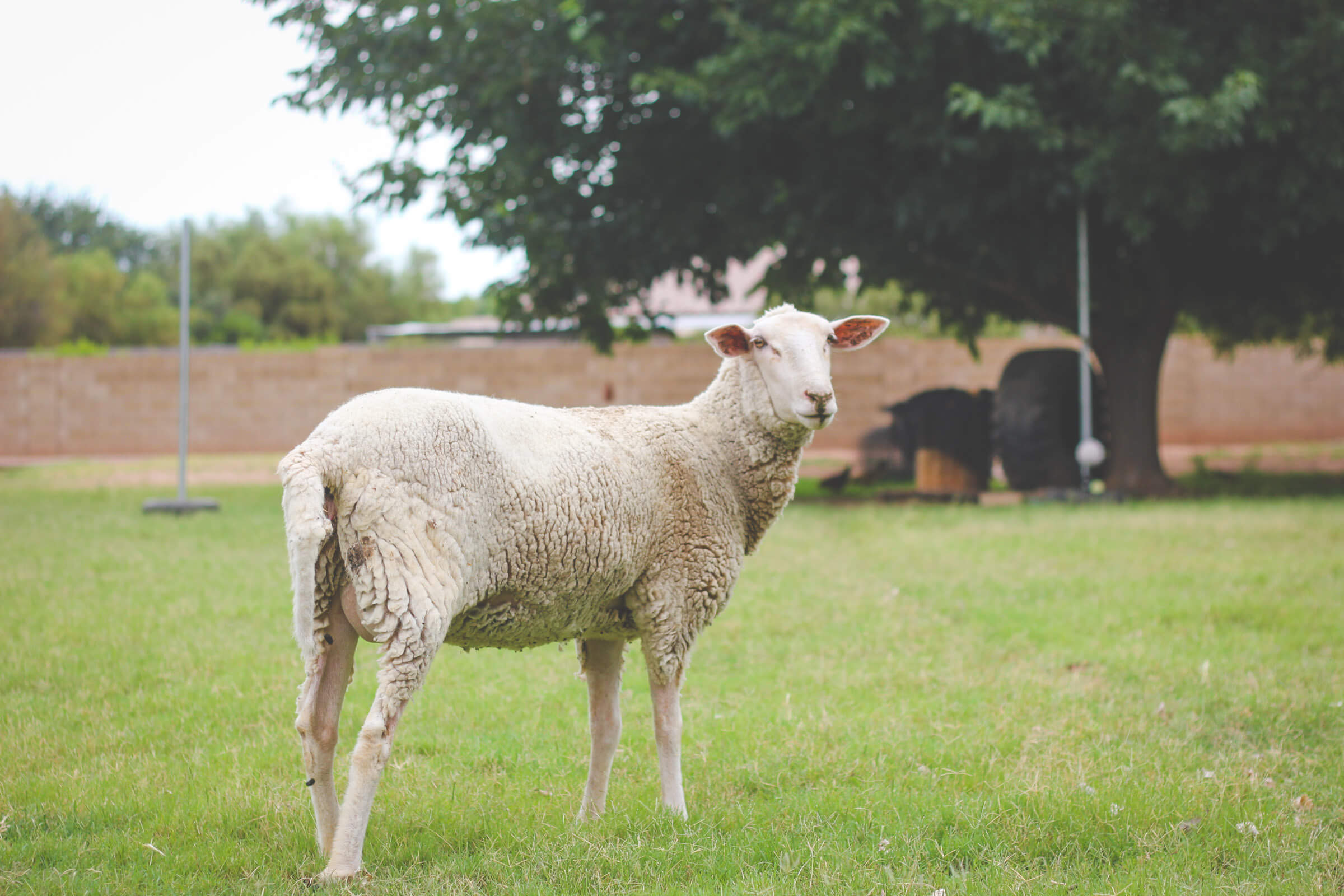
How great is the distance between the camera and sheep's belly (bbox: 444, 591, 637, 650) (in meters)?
3.33

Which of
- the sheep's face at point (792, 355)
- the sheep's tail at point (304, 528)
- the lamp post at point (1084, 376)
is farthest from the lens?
the lamp post at point (1084, 376)

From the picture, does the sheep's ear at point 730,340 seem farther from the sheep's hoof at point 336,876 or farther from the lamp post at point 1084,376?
the lamp post at point 1084,376

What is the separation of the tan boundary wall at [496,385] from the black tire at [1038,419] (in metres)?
8.65

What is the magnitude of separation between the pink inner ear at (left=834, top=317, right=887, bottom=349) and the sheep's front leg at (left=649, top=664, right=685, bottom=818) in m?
1.27

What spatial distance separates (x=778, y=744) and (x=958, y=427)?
10197 millimetres

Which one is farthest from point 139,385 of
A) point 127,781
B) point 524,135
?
point 127,781

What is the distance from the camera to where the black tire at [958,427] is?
14039mm

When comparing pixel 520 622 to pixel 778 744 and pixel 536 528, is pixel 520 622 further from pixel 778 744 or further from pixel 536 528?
pixel 778 744

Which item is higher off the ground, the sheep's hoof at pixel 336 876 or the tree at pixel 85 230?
the tree at pixel 85 230

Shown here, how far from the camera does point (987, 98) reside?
41.8ft

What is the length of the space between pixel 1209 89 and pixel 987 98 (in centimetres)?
228

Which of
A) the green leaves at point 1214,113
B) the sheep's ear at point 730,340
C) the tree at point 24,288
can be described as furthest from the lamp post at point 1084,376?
the tree at point 24,288

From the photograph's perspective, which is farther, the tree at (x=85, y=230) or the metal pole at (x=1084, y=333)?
the tree at (x=85, y=230)

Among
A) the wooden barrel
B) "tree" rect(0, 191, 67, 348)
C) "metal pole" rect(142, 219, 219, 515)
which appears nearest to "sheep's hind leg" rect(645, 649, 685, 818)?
"metal pole" rect(142, 219, 219, 515)
